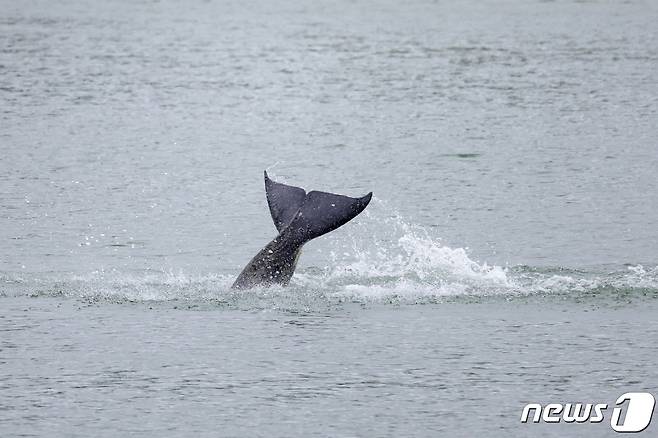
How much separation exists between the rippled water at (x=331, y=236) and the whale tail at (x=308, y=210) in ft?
2.75

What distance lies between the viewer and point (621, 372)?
16.4 m

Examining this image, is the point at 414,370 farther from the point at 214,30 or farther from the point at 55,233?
the point at 214,30

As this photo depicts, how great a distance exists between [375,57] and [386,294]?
29715 mm

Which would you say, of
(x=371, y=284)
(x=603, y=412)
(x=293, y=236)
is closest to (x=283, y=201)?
(x=293, y=236)

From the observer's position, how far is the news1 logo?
581 inches

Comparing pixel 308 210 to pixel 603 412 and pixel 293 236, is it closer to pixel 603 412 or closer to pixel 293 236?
pixel 293 236

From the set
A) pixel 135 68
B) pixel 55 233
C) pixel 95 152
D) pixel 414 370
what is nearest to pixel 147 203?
pixel 55 233

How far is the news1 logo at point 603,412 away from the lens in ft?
48.4

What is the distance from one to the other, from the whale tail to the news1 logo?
4282mm

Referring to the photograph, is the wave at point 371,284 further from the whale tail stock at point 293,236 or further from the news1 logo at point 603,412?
the news1 logo at point 603,412

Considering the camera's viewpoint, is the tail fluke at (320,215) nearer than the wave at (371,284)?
Yes

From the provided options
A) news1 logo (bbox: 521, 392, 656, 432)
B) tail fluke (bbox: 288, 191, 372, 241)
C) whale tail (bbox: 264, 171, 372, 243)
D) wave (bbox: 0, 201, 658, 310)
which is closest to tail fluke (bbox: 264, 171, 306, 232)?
whale tail (bbox: 264, 171, 372, 243)

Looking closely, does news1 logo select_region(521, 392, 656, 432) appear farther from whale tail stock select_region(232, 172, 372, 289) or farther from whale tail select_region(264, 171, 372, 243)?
whale tail stock select_region(232, 172, 372, 289)

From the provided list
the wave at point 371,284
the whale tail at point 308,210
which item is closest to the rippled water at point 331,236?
the wave at point 371,284
